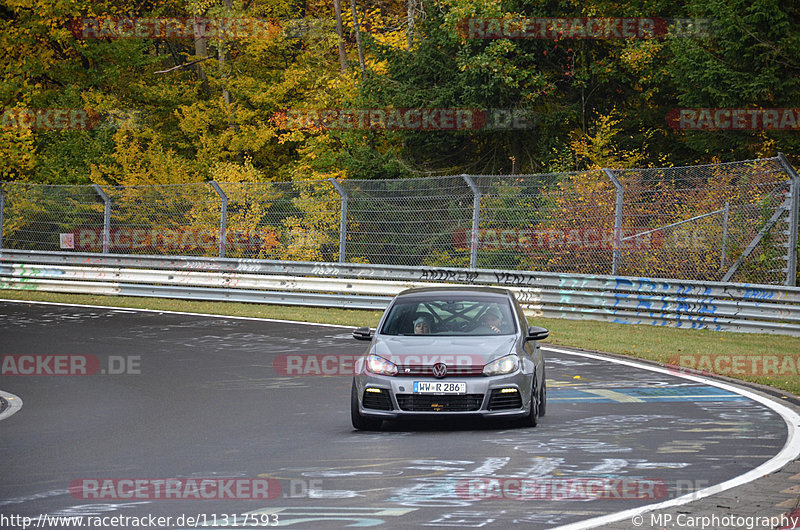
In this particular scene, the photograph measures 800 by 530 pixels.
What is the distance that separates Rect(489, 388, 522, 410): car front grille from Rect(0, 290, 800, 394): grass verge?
4.35 metres

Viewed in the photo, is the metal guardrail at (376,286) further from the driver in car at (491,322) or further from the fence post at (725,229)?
the driver in car at (491,322)

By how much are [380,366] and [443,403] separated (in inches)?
27.1

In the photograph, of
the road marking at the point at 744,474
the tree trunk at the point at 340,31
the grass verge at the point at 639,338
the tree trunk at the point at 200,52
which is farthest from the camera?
the tree trunk at the point at 200,52

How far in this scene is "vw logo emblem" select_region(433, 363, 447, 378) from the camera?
10227 mm

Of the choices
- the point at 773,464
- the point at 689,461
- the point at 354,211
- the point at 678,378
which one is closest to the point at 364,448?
the point at 689,461

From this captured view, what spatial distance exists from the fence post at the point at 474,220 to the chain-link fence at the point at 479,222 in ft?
0.09

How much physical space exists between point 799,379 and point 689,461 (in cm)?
594

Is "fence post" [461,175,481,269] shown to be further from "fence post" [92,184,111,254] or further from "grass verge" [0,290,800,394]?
"fence post" [92,184,111,254]

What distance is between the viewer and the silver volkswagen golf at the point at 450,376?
1019 cm

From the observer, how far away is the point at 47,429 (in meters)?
10.6

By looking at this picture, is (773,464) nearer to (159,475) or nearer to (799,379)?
(159,475)

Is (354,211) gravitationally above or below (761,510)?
above

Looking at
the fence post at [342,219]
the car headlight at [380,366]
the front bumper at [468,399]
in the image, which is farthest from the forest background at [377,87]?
the car headlight at [380,366]

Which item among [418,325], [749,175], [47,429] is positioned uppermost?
[749,175]
